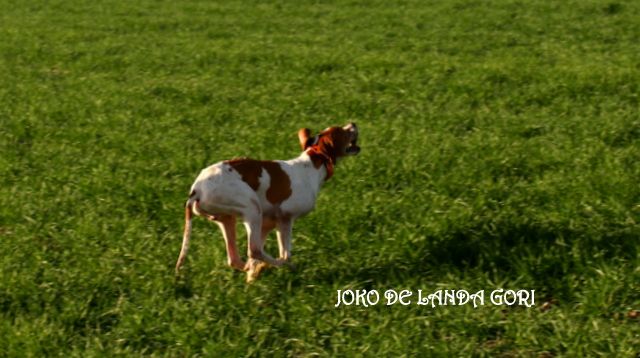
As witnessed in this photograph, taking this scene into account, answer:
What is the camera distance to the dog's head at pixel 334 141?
20.2 ft

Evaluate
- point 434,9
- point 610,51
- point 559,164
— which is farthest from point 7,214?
point 434,9

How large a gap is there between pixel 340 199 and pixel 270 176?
5.33ft

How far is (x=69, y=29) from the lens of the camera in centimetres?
1872

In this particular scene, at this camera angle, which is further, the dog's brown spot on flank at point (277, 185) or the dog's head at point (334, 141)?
the dog's head at point (334, 141)

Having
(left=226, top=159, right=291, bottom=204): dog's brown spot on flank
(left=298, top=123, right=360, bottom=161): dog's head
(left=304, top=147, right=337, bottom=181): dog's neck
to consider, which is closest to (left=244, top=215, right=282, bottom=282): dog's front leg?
(left=226, top=159, right=291, bottom=204): dog's brown spot on flank

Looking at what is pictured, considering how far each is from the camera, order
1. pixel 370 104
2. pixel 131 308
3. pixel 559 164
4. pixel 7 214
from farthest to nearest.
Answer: pixel 370 104
pixel 559 164
pixel 7 214
pixel 131 308

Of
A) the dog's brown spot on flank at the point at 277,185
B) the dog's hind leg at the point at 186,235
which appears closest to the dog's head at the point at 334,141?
the dog's brown spot on flank at the point at 277,185

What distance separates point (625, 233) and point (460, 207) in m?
1.31

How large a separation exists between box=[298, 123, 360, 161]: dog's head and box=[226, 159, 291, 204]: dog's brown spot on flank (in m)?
0.54

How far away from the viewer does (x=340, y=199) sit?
7.12 m

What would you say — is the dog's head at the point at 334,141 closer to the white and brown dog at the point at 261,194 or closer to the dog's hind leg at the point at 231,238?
the white and brown dog at the point at 261,194

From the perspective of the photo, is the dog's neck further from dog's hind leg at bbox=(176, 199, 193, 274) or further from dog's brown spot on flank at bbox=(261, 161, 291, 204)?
dog's hind leg at bbox=(176, 199, 193, 274)

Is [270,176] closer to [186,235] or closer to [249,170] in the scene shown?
[249,170]

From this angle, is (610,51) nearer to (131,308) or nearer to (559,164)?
(559,164)
